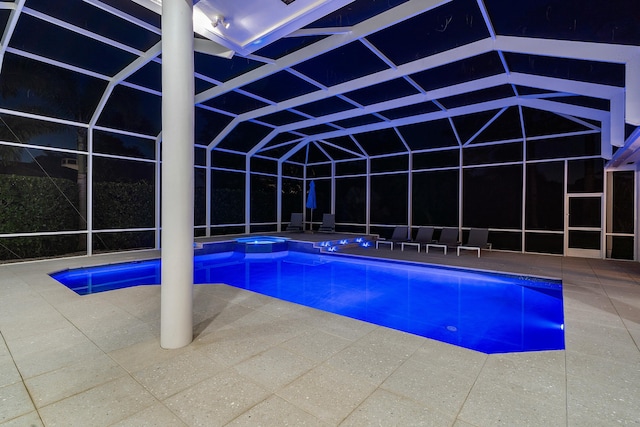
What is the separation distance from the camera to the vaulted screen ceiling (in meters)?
4.76

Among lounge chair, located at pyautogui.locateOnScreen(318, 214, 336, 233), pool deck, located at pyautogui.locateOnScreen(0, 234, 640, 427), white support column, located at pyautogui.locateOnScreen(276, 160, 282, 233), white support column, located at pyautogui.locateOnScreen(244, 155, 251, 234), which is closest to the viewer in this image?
pool deck, located at pyautogui.locateOnScreen(0, 234, 640, 427)

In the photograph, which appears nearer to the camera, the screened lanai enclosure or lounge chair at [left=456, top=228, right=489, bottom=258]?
the screened lanai enclosure

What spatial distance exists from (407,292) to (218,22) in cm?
551

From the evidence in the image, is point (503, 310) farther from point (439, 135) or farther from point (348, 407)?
point (439, 135)

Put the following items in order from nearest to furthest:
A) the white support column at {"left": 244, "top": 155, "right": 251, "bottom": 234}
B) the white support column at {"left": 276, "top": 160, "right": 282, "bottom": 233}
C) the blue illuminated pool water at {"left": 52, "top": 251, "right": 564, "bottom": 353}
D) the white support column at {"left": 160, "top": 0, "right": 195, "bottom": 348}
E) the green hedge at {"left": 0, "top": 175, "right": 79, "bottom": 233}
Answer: the white support column at {"left": 160, "top": 0, "right": 195, "bottom": 348} → the blue illuminated pool water at {"left": 52, "top": 251, "right": 564, "bottom": 353} → the green hedge at {"left": 0, "top": 175, "right": 79, "bottom": 233} → the white support column at {"left": 244, "top": 155, "right": 251, "bottom": 234} → the white support column at {"left": 276, "top": 160, "right": 282, "bottom": 233}

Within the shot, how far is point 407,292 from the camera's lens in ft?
21.0

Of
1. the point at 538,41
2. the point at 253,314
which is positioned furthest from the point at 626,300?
the point at 253,314

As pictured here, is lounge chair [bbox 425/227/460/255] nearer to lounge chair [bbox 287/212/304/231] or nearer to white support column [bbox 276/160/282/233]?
lounge chair [bbox 287/212/304/231]

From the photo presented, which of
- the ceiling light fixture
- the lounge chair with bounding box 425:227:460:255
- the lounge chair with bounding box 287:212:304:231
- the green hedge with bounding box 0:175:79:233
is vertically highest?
the ceiling light fixture

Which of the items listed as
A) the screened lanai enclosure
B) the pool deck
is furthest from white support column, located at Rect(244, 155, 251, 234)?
the pool deck

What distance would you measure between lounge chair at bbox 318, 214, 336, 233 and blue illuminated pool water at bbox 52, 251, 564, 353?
14.8 feet

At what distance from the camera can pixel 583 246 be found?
29.3 ft

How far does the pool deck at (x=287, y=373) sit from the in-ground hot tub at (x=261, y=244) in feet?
22.4

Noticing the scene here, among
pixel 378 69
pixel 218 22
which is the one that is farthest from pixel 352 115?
pixel 218 22
